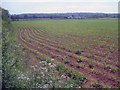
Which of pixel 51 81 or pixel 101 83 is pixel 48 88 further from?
pixel 101 83

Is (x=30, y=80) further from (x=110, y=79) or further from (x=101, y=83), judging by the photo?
(x=110, y=79)

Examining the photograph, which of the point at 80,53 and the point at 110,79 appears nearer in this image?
the point at 110,79

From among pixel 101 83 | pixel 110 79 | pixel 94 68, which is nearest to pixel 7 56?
pixel 101 83

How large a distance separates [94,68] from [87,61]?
1439 mm

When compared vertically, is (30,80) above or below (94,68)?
above

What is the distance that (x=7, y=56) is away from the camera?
6.61m

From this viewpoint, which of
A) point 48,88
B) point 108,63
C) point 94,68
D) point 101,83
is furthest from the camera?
point 108,63

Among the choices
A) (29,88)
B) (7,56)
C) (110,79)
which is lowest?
(110,79)

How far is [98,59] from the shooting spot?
1309cm

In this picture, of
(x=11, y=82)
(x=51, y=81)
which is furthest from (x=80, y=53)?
(x=11, y=82)

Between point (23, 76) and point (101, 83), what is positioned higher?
point (23, 76)

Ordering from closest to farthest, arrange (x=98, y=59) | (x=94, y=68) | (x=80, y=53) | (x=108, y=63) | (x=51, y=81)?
1. (x=51, y=81)
2. (x=94, y=68)
3. (x=108, y=63)
4. (x=98, y=59)
5. (x=80, y=53)

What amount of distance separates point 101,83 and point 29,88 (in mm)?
3463

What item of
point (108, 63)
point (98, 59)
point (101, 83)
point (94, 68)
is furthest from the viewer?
point (98, 59)
